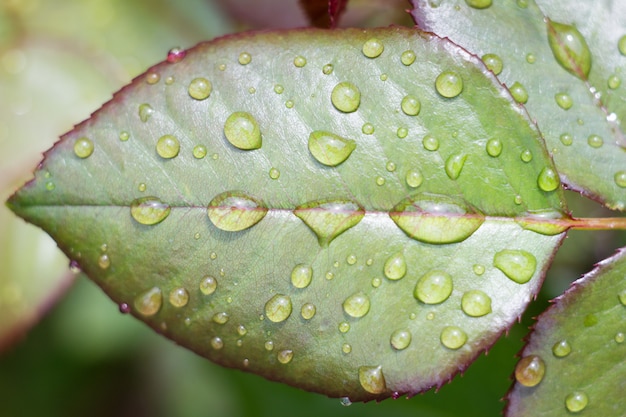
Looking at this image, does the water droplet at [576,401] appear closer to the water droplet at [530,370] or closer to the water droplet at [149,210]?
the water droplet at [530,370]

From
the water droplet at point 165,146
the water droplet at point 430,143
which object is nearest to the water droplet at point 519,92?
the water droplet at point 430,143

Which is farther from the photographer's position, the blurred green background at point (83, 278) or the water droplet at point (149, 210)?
the blurred green background at point (83, 278)

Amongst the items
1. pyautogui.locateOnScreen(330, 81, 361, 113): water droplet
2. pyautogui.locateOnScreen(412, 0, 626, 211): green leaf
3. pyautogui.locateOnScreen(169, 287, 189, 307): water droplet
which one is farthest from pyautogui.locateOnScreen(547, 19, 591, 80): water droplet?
pyautogui.locateOnScreen(169, 287, 189, 307): water droplet

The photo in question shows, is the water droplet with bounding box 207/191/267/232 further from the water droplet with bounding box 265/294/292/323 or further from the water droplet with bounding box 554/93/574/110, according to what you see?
the water droplet with bounding box 554/93/574/110

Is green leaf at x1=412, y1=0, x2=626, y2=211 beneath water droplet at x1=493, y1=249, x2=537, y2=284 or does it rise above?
above

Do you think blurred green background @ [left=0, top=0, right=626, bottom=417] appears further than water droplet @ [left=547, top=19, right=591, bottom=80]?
Yes

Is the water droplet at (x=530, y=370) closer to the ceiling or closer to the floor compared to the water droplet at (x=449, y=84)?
closer to the floor

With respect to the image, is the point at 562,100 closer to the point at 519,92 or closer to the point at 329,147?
the point at 519,92
